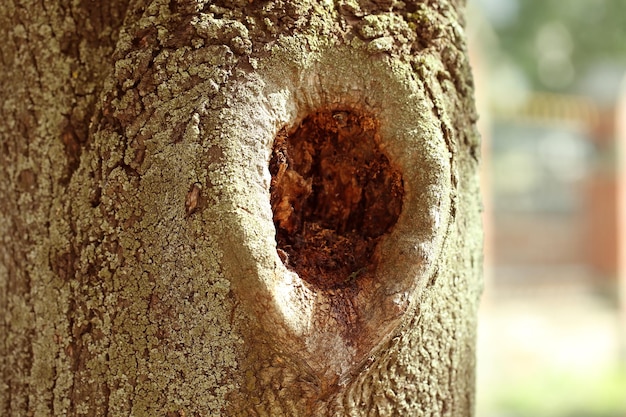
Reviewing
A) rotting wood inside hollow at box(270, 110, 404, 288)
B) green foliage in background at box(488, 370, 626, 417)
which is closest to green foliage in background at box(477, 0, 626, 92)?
green foliage in background at box(488, 370, 626, 417)

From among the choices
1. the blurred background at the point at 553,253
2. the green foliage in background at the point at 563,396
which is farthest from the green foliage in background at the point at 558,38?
the green foliage in background at the point at 563,396

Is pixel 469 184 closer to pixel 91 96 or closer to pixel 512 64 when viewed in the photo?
pixel 91 96

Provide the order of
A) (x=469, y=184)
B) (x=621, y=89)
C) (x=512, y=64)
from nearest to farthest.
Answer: (x=469, y=184), (x=621, y=89), (x=512, y=64)

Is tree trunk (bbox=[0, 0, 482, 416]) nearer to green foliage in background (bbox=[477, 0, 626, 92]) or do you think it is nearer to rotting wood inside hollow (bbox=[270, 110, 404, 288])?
rotting wood inside hollow (bbox=[270, 110, 404, 288])

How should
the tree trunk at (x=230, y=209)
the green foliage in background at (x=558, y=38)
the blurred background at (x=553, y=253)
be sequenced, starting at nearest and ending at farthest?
the tree trunk at (x=230, y=209) < the blurred background at (x=553, y=253) < the green foliage in background at (x=558, y=38)

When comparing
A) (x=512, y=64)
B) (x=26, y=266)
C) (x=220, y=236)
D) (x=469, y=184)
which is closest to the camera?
(x=220, y=236)

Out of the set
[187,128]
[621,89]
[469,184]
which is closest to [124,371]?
[187,128]

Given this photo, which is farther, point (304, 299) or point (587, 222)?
point (587, 222)

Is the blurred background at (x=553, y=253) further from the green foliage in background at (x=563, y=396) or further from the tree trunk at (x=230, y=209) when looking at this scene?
the tree trunk at (x=230, y=209)
